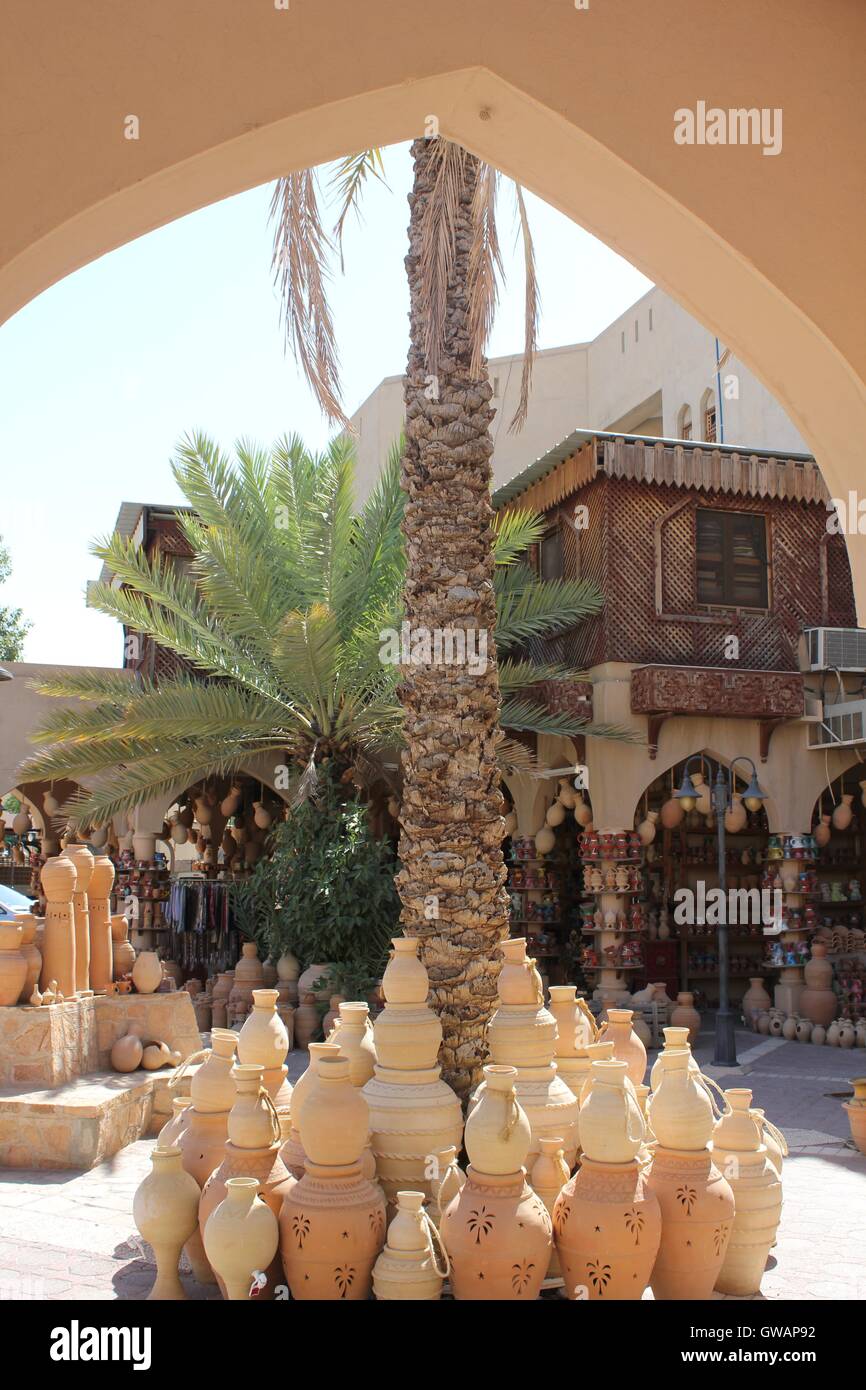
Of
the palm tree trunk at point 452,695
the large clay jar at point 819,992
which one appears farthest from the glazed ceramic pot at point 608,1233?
the large clay jar at point 819,992

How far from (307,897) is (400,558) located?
11.9ft

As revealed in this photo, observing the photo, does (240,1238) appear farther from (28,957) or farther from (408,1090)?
(28,957)

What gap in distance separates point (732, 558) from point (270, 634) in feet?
17.7

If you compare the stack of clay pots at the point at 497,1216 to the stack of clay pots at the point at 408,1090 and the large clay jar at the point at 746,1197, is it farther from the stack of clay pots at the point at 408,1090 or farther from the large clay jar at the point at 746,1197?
the large clay jar at the point at 746,1197

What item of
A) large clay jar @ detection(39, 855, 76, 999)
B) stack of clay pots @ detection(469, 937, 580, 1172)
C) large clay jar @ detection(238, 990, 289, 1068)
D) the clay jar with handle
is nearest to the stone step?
large clay jar @ detection(39, 855, 76, 999)

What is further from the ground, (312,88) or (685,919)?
(312,88)

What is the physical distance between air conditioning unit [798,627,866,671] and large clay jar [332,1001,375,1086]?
922 centimetres

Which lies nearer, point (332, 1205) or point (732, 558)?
point (332, 1205)

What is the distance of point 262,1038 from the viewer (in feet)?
16.1

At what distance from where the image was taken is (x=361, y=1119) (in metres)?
4.09

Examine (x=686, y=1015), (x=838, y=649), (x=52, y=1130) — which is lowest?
(x=686, y=1015)

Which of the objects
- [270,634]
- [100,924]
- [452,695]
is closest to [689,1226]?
[452,695]

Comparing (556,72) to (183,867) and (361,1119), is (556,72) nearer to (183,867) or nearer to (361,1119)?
(361,1119)
